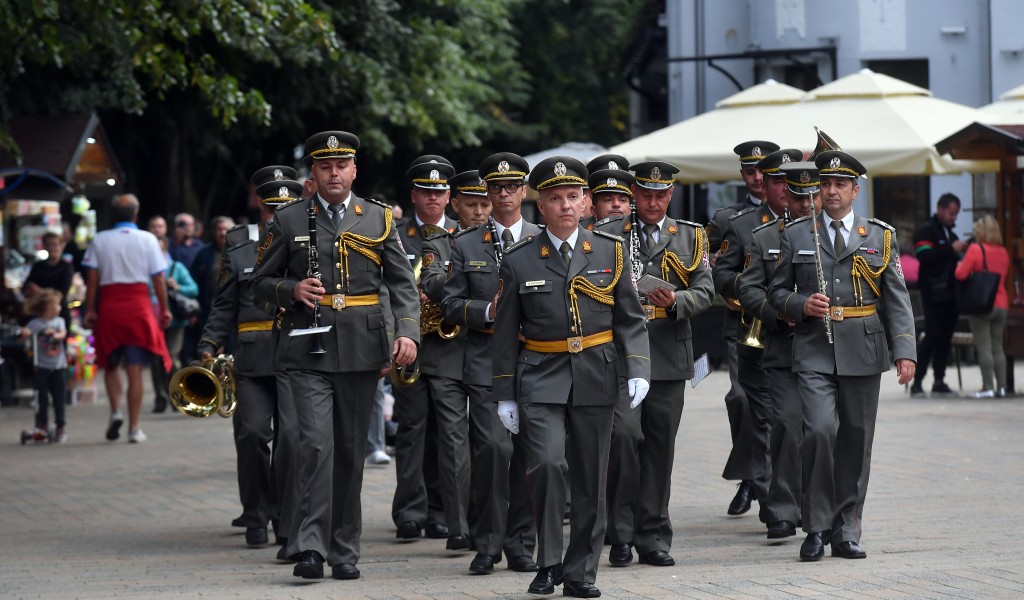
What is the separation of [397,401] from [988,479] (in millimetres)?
4197

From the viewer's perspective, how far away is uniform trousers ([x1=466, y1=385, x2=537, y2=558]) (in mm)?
9305

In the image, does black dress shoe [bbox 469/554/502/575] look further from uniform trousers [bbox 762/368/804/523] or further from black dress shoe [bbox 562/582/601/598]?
uniform trousers [bbox 762/368/804/523]

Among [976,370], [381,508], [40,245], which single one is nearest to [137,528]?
[381,508]

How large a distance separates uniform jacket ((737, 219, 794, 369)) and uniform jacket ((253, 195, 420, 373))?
190cm

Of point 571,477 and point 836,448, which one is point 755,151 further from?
point 571,477

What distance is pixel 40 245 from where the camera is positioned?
22.5 meters

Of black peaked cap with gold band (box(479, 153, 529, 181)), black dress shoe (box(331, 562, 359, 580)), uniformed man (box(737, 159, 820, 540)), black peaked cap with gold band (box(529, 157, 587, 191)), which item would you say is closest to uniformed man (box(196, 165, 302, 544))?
black dress shoe (box(331, 562, 359, 580))

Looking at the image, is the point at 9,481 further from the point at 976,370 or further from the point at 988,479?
the point at 976,370

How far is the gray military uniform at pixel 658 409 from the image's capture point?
9.30 meters

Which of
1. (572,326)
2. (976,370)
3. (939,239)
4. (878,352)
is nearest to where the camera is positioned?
(572,326)

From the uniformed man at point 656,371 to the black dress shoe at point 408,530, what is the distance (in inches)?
60.1

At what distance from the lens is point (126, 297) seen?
16.2 metres

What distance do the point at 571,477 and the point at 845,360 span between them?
5.70ft

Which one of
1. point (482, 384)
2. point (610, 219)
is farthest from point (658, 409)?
point (610, 219)
